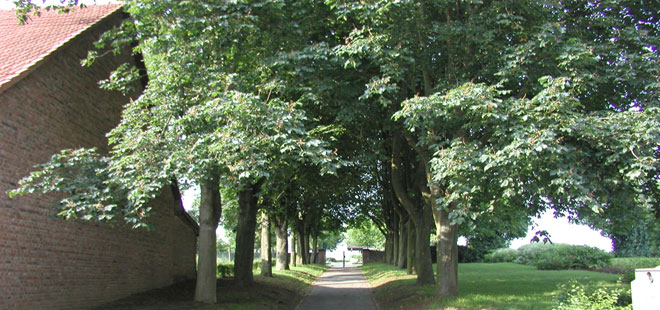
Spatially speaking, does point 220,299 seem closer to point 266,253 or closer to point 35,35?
point 35,35

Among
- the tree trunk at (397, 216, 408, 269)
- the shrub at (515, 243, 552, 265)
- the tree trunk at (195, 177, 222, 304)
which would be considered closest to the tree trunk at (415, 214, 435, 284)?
the tree trunk at (195, 177, 222, 304)

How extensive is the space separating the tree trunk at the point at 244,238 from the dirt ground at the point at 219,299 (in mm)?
429

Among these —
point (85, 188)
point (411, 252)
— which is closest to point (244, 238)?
point (85, 188)

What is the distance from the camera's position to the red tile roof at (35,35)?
34.0 feet

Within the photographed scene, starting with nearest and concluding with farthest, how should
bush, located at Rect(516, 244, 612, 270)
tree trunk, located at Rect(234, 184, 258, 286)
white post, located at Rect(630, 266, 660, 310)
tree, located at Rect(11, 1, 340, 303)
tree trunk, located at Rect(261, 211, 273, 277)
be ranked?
white post, located at Rect(630, 266, 660, 310) → tree, located at Rect(11, 1, 340, 303) → tree trunk, located at Rect(234, 184, 258, 286) → tree trunk, located at Rect(261, 211, 273, 277) → bush, located at Rect(516, 244, 612, 270)

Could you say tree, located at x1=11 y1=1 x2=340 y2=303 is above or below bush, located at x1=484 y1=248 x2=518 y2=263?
above

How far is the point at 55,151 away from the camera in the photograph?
11.3 meters

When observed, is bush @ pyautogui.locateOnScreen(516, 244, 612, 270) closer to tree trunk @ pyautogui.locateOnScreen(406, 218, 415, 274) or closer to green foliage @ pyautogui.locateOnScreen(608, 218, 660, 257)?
tree trunk @ pyautogui.locateOnScreen(406, 218, 415, 274)

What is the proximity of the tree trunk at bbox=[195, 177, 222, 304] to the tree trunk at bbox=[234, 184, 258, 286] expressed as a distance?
421 centimetres

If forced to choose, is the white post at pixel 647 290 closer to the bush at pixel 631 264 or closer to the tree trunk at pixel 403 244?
the bush at pixel 631 264

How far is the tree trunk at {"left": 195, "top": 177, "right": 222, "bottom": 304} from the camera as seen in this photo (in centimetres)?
1280

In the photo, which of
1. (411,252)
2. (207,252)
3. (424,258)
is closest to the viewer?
(207,252)

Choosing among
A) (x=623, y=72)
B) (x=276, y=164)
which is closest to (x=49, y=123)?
(x=276, y=164)

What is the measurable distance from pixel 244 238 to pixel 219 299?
4083 mm
